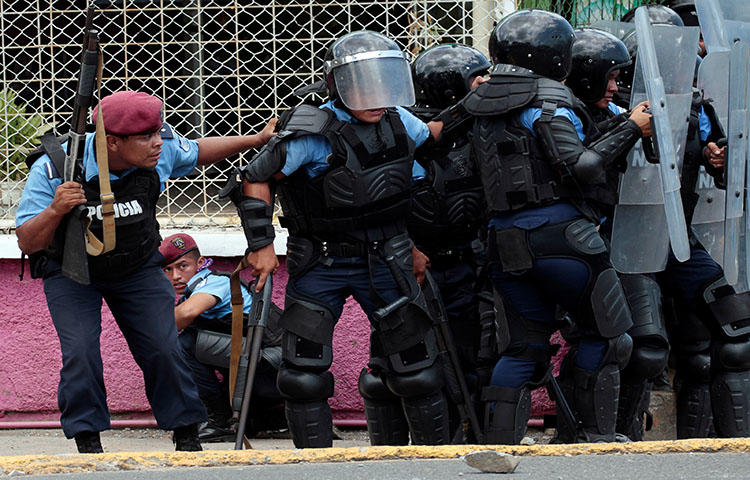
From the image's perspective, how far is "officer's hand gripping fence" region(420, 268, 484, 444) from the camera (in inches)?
218

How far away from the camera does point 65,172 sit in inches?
186

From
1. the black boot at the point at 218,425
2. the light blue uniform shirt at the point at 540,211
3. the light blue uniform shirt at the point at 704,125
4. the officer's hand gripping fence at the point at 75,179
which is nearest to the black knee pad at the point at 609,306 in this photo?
the light blue uniform shirt at the point at 540,211

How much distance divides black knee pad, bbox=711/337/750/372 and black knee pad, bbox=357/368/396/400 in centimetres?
138

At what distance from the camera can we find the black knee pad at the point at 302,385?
501cm

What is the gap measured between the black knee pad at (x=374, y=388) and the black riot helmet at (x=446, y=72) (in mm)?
1295

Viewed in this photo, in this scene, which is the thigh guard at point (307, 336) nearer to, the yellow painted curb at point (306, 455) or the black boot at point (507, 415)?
the black boot at point (507, 415)

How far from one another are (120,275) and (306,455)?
1.25m

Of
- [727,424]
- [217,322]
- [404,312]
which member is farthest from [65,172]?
[727,424]

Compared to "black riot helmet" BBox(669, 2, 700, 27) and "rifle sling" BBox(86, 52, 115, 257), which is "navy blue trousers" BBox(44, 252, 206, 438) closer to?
"rifle sling" BBox(86, 52, 115, 257)

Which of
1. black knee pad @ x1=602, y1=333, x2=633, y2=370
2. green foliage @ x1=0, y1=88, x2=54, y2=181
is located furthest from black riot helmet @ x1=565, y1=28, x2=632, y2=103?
green foliage @ x1=0, y1=88, x2=54, y2=181

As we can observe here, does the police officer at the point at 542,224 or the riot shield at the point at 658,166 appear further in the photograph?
the police officer at the point at 542,224

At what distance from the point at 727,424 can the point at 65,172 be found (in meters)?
2.90

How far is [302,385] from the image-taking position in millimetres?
5004

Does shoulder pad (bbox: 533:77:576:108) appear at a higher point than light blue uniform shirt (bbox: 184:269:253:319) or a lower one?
higher
